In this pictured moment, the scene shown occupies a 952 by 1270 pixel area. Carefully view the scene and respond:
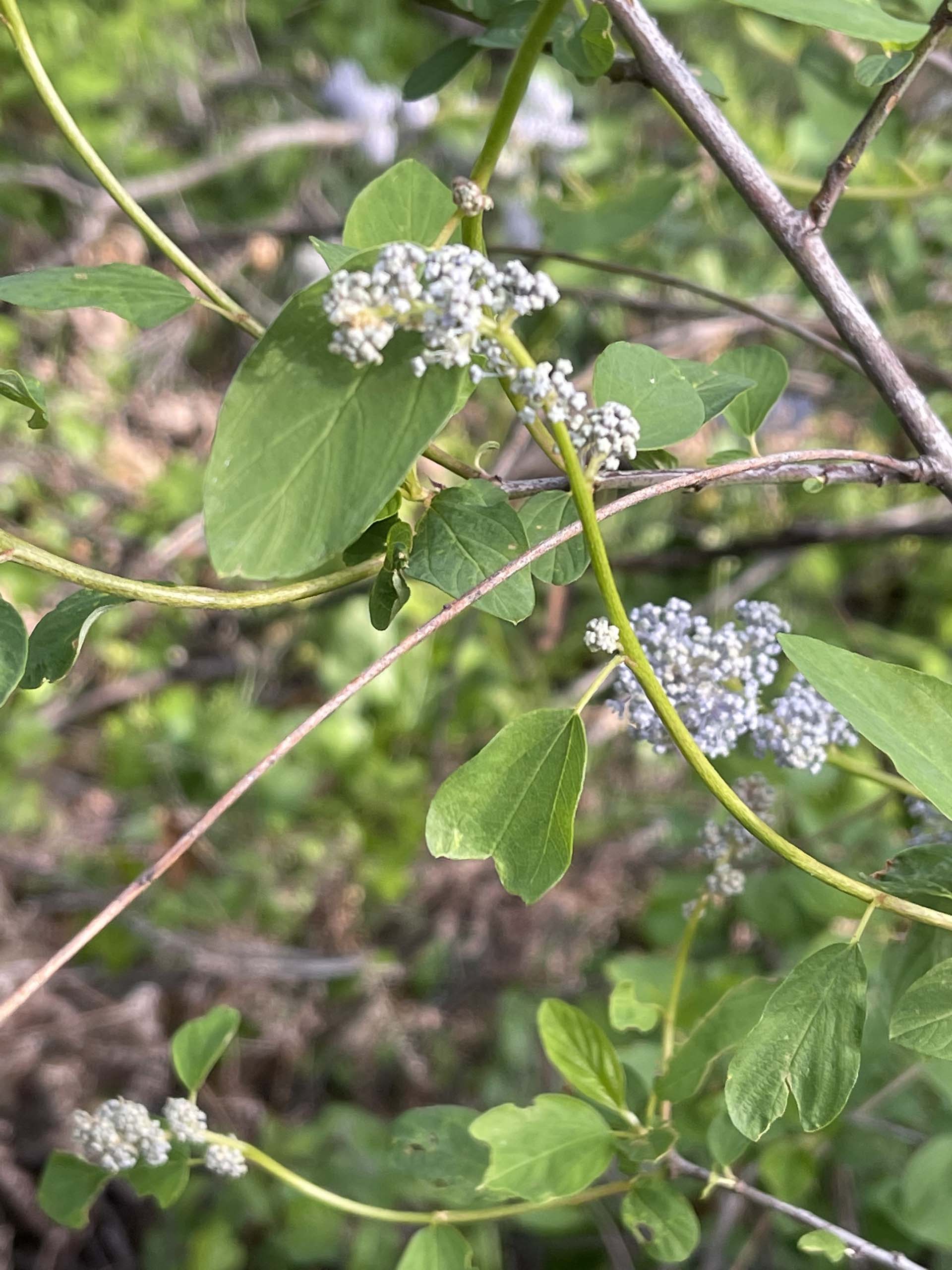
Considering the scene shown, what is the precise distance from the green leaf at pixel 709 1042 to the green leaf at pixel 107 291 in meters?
0.45

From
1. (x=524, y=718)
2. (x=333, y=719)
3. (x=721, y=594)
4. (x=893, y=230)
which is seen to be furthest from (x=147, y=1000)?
(x=893, y=230)

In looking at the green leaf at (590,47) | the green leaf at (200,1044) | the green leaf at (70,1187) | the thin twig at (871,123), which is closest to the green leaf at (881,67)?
the thin twig at (871,123)

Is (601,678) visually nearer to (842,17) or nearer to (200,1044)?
(842,17)

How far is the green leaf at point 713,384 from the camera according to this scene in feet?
1.45

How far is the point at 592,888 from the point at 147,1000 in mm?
645

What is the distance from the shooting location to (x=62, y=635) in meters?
0.42

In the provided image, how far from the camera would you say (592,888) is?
58.5 inches

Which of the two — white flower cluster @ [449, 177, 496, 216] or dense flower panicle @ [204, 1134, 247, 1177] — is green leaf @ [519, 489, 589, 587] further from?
dense flower panicle @ [204, 1134, 247, 1177]

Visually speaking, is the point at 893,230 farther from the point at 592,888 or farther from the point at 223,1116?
the point at 223,1116

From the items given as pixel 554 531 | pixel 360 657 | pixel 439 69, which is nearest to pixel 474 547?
pixel 554 531

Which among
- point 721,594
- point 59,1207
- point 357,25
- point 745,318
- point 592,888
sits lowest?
point 59,1207

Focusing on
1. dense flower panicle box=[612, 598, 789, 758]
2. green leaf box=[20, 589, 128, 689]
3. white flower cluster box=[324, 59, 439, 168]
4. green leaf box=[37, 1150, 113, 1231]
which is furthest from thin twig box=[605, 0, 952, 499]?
white flower cluster box=[324, 59, 439, 168]

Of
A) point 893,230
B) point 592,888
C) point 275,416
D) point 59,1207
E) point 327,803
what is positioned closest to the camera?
point 275,416

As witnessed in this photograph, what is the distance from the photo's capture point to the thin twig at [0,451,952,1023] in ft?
1.17
